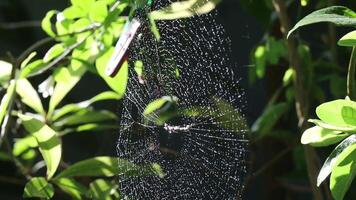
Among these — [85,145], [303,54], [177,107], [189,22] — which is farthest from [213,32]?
[85,145]

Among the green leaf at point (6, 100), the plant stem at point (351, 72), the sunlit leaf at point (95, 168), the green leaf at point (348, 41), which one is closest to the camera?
the green leaf at point (348, 41)

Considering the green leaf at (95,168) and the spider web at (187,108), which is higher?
the spider web at (187,108)

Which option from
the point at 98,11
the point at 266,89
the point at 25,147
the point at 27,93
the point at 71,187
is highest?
the point at 98,11

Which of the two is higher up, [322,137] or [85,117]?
[322,137]

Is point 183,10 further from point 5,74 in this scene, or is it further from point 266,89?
point 266,89

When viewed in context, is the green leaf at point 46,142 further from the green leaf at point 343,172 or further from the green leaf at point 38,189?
the green leaf at point 343,172

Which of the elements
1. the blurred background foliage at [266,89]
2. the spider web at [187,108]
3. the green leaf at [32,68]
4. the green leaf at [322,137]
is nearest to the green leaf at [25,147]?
the blurred background foliage at [266,89]

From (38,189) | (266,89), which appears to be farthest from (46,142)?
(266,89)
